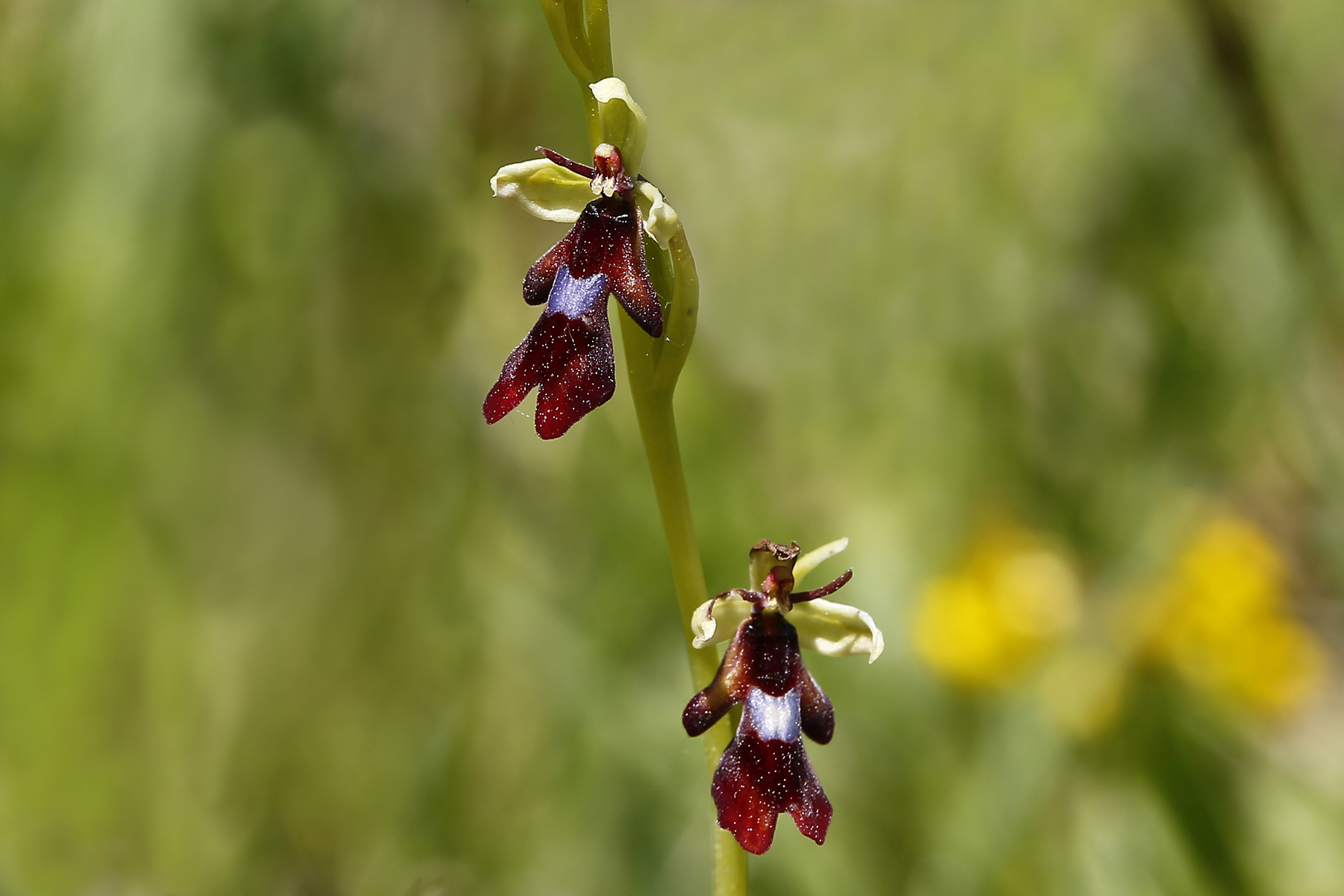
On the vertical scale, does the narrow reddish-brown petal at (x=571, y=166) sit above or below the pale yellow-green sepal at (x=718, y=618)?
→ above

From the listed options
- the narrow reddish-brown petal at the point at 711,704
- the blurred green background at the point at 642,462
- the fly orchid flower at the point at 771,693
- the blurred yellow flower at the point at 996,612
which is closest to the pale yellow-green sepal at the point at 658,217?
the fly orchid flower at the point at 771,693

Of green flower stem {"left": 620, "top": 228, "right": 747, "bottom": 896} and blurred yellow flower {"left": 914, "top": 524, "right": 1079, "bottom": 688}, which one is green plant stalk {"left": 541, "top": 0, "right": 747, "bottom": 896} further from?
blurred yellow flower {"left": 914, "top": 524, "right": 1079, "bottom": 688}

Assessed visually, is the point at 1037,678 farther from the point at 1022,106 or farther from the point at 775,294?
the point at 1022,106

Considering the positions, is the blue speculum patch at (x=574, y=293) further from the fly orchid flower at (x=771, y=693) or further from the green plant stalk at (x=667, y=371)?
the fly orchid flower at (x=771, y=693)

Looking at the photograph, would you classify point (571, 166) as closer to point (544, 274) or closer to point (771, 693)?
point (544, 274)

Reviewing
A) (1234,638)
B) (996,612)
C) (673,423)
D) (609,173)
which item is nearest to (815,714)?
(673,423)

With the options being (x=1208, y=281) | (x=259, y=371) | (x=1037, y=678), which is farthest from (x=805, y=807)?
(x=1208, y=281)

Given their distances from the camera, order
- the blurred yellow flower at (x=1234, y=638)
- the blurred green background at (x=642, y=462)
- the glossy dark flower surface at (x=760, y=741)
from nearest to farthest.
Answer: the glossy dark flower surface at (x=760, y=741) → the blurred green background at (x=642, y=462) → the blurred yellow flower at (x=1234, y=638)
